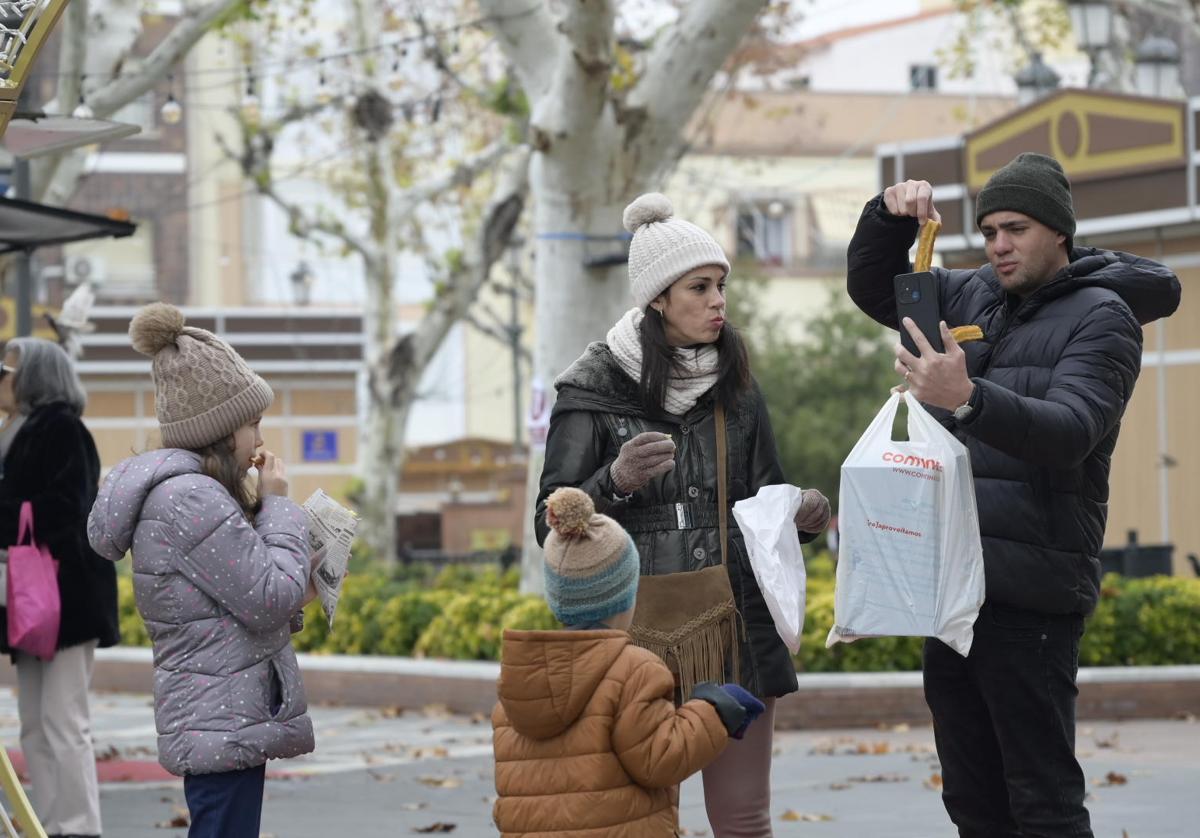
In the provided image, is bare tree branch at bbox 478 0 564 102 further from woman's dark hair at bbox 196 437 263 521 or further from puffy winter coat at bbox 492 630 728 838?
puffy winter coat at bbox 492 630 728 838

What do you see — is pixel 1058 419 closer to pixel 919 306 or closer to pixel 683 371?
pixel 919 306

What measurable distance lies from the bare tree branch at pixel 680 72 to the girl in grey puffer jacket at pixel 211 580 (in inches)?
309

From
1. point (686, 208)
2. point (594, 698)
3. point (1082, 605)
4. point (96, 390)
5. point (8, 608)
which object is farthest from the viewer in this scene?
point (686, 208)

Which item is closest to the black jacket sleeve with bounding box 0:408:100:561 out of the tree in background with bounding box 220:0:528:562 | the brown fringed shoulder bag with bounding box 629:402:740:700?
the brown fringed shoulder bag with bounding box 629:402:740:700

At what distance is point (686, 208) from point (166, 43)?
28.1m

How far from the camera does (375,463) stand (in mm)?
23203

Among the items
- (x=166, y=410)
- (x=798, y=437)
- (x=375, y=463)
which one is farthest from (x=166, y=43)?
(x=798, y=437)

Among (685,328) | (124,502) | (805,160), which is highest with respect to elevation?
(805,160)

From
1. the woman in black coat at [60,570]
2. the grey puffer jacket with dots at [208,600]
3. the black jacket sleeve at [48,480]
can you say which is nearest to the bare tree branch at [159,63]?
the woman in black coat at [60,570]

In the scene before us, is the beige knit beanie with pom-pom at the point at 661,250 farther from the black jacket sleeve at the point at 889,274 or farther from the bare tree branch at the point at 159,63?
the bare tree branch at the point at 159,63

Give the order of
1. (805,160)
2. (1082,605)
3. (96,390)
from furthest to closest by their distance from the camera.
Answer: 1. (805,160)
2. (96,390)
3. (1082,605)

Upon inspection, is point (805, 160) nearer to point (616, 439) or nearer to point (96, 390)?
point (96, 390)

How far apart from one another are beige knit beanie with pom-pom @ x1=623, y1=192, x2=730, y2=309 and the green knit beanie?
707mm

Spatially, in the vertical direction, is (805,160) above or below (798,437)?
above
